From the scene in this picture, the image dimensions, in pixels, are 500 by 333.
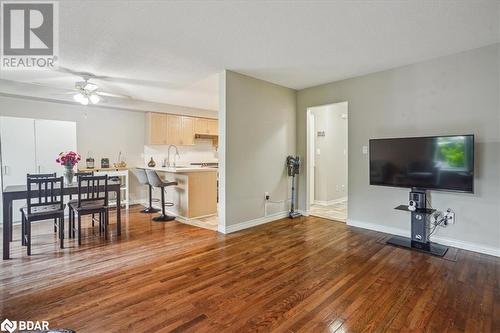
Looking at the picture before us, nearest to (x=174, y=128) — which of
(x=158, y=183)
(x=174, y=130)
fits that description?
(x=174, y=130)

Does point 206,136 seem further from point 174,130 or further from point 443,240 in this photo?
point 443,240

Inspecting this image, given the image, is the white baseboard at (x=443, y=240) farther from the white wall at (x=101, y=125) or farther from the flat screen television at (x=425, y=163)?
the white wall at (x=101, y=125)

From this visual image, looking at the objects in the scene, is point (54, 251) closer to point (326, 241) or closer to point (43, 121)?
point (43, 121)

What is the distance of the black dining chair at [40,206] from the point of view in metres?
3.23

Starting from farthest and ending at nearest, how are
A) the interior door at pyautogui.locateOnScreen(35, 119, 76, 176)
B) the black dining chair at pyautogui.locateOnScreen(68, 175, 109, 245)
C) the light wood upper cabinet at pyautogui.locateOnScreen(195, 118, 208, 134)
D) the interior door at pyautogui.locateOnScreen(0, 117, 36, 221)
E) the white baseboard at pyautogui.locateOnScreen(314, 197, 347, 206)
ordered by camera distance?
the light wood upper cabinet at pyautogui.locateOnScreen(195, 118, 208, 134)
the white baseboard at pyautogui.locateOnScreen(314, 197, 347, 206)
the interior door at pyautogui.locateOnScreen(35, 119, 76, 176)
the interior door at pyautogui.locateOnScreen(0, 117, 36, 221)
the black dining chair at pyautogui.locateOnScreen(68, 175, 109, 245)

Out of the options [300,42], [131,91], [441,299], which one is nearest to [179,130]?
[131,91]

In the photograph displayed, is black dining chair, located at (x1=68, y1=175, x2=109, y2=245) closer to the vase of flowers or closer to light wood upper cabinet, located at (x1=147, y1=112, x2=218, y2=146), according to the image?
the vase of flowers

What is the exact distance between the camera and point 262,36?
9.49 ft

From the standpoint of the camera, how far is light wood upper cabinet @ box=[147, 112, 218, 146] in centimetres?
661

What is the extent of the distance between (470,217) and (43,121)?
23.9 ft

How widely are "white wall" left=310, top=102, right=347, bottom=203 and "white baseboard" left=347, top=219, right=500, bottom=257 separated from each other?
1.87 m

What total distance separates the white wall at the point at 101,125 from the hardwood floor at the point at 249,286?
2.85 metres

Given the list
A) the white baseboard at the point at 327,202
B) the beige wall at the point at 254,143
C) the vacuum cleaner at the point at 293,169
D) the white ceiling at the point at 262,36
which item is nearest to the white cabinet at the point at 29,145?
the white ceiling at the point at 262,36

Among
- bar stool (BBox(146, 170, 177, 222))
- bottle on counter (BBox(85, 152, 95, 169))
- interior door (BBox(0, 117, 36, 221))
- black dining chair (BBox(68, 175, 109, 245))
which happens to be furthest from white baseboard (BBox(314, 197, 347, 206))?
interior door (BBox(0, 117, 36, 221))
